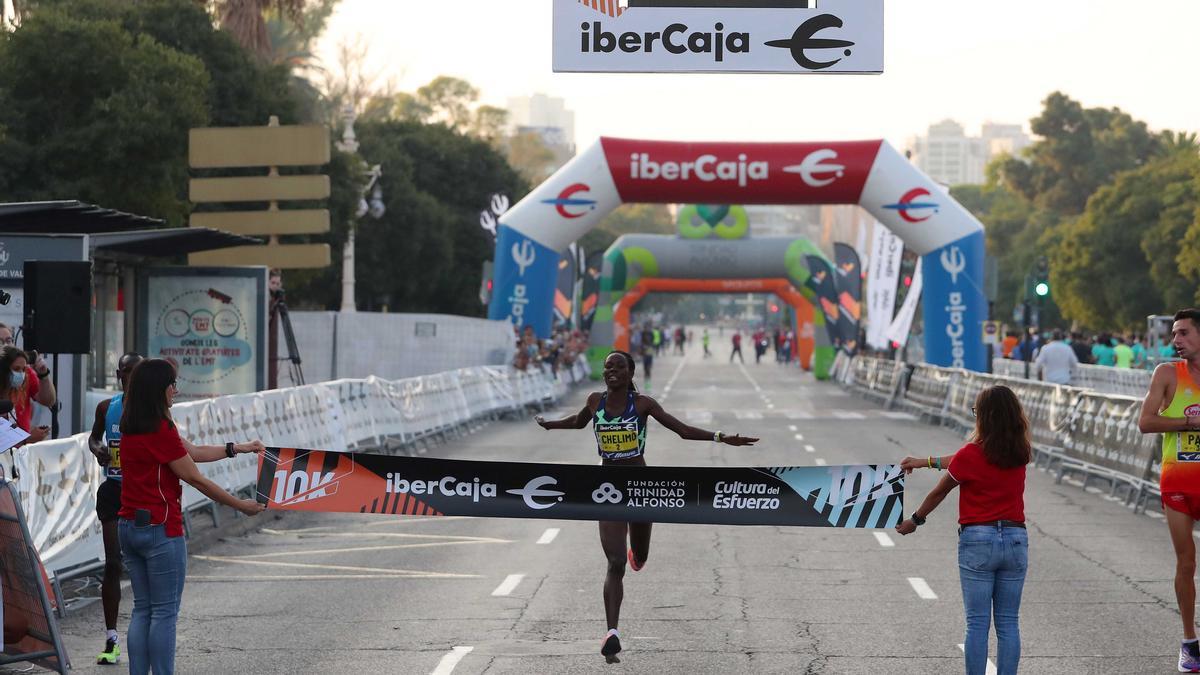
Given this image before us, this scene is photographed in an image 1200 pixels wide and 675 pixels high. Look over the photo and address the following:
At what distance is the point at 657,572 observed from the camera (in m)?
13.5

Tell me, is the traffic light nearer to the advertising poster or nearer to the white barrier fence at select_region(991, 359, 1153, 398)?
the white barrier fence at select_region(991, 359, 1153, 398)

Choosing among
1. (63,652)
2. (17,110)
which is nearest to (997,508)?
(63,652)

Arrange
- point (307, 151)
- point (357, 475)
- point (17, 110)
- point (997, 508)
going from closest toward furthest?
point (997, 508), point (357, 475), point (307, 151), point (17, 110)

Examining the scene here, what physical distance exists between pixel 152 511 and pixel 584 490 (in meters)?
2.81

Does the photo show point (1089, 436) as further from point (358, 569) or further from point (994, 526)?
point (994, 526)

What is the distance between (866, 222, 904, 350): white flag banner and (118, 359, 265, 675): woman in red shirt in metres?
38.3

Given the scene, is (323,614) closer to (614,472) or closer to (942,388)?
(614,472)

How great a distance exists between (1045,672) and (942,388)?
27387 millimetres

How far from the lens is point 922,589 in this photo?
41.4 feet

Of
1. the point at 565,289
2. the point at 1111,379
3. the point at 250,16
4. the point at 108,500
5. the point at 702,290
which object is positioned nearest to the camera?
the point at 108,500

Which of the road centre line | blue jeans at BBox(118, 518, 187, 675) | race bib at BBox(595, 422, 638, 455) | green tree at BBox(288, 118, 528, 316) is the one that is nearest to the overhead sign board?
race bib at BBox(595, 422, 638, 455)

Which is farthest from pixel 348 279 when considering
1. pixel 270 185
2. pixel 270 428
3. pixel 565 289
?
pixel 270 428

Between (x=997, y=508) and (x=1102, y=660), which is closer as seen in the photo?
(x=997, y=508)

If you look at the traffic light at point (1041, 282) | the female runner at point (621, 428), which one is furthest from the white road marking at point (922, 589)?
the traffic light at point (1041, 282)
